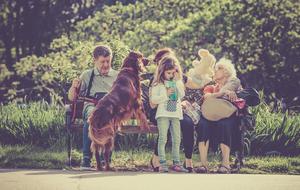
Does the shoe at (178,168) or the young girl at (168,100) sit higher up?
the young girl at (168,100)

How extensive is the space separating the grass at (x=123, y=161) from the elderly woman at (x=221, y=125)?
331 millimetres

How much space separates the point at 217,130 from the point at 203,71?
912mm

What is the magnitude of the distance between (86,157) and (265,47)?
11517 mm

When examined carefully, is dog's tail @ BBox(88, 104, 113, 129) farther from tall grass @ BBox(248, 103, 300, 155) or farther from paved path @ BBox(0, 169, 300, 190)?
tall grass @ BBox(248, 103, 300, 155)

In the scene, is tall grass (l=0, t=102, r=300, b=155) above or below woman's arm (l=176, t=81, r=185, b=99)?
below

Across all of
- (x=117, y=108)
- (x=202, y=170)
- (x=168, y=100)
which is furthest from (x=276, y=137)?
(x=117, y=108)

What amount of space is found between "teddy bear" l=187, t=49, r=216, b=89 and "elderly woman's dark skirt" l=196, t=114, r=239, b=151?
61 cm

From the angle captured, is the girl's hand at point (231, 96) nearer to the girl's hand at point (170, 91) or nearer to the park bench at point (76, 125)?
the girl's hand at point (170, 91)

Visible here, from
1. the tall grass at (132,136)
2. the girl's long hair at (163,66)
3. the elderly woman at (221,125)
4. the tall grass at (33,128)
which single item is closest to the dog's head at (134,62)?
the girl's long hair at (163,66)

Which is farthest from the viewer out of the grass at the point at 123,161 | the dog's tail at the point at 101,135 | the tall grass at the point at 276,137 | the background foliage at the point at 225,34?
the background foliage at the point at 225,34

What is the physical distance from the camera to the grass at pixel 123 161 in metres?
8.79

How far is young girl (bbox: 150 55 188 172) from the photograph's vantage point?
857 centimetres

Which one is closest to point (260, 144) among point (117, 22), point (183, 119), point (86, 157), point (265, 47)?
point (183, 119)

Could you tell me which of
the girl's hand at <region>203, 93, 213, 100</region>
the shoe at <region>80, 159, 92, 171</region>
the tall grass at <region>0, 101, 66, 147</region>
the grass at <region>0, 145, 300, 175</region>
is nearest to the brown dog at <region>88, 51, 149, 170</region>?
the shoe at <region>80, 159, 92, 171</region>
